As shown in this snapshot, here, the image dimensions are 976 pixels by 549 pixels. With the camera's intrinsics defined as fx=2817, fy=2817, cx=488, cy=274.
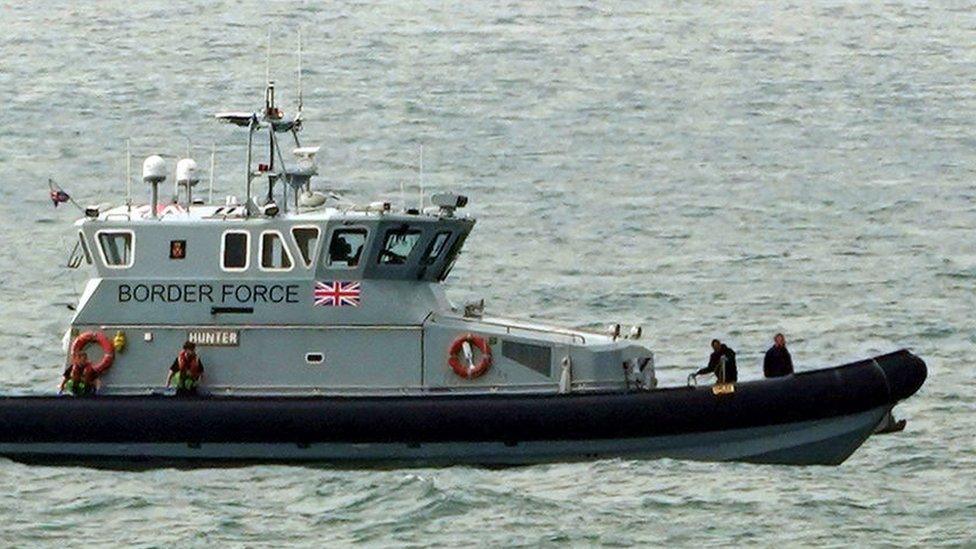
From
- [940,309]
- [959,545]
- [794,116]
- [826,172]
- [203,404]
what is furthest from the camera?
[794,116]

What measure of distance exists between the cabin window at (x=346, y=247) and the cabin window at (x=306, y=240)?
18cm

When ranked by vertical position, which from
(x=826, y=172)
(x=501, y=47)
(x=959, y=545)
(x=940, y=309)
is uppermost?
(x=501, y=47)

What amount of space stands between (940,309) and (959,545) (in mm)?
13808

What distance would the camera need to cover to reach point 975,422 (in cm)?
3152

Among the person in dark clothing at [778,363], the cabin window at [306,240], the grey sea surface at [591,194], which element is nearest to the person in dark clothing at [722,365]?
the person in dark clothing at [778,363]

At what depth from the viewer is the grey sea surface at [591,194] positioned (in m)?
26.6

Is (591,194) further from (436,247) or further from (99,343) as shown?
(99,343)

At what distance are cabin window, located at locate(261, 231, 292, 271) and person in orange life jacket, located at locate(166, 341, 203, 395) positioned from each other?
1102mm

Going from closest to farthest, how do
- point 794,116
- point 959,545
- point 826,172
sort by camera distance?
point 959,545 → point 826,172 → point 794,116

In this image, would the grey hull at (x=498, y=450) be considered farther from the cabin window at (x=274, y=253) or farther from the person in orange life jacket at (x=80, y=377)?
the cabin window at (x=274, y=253)

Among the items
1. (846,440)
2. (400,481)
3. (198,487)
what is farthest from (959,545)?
(198,487)

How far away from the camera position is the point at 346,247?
28016mm

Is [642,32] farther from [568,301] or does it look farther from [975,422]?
[975,422]

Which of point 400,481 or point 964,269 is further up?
point 964,269
